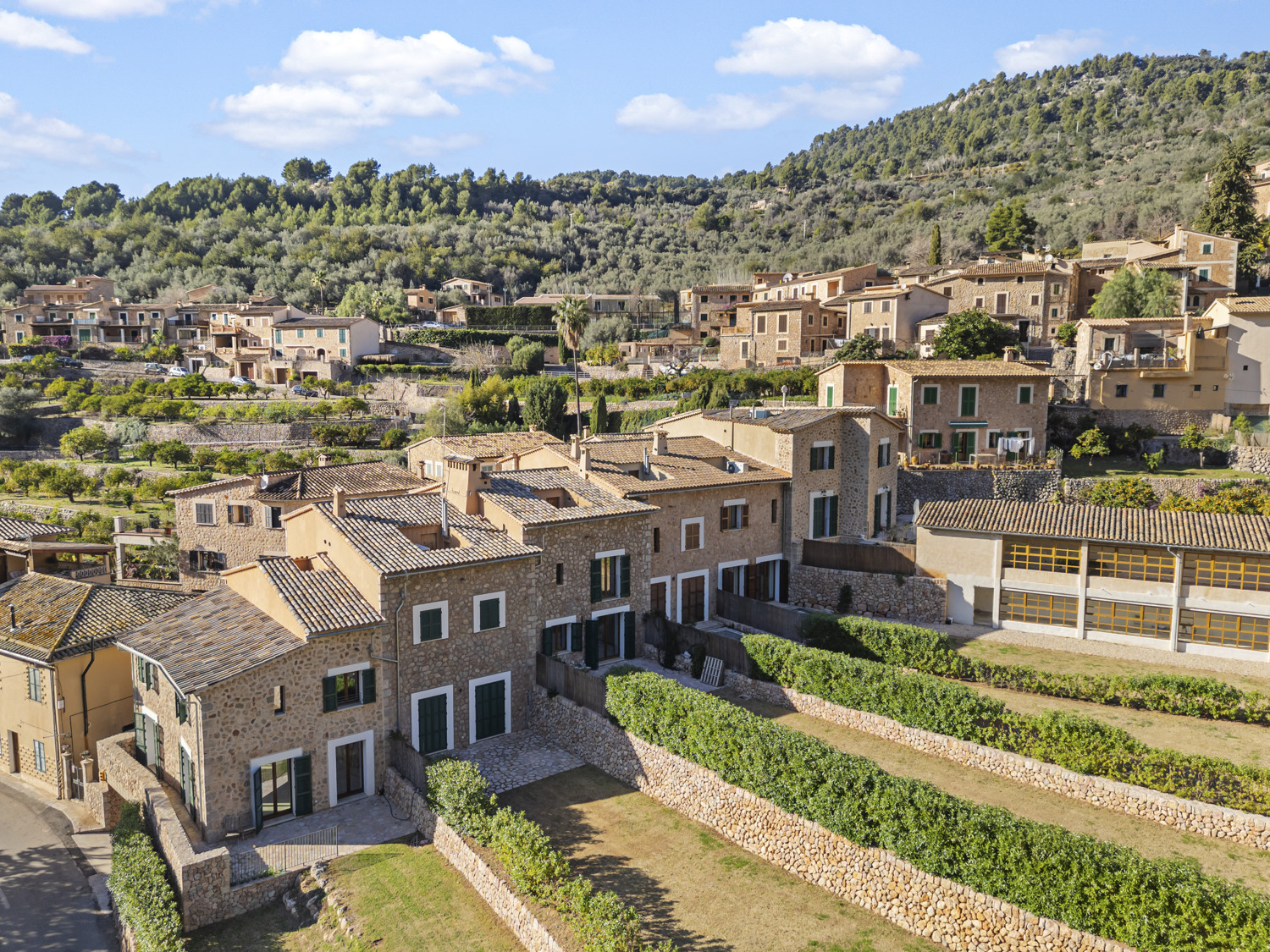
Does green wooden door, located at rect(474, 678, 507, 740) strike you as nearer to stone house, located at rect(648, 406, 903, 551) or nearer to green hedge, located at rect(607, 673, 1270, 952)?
green hedge, located at rect(607, 673, 1270, 952)

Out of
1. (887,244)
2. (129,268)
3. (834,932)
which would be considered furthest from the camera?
(129,268)

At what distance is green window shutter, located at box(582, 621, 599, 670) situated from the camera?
26.5 meters

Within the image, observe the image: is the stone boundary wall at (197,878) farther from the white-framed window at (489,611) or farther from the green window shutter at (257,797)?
the white-framed window at (489,611)

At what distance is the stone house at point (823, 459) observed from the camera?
1359 inches

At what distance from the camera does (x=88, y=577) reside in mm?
29359

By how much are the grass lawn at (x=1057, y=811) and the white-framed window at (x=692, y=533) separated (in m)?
8.95

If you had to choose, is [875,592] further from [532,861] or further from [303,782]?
[303,782]

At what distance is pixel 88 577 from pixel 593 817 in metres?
21.0

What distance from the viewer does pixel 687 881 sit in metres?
17.0

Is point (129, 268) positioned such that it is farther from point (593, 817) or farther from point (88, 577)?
point (593, 817)

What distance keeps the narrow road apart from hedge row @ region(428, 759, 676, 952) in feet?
23.1

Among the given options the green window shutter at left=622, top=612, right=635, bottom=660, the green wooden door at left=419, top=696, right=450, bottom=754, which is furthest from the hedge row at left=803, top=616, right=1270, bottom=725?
the green wooden door at left=419, top=696, right=450, bottom=754

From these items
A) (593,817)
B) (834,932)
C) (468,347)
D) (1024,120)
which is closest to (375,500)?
(593,817)

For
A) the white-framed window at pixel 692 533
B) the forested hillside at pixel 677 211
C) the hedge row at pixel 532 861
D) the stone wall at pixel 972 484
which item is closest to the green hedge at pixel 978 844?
the hedge row at pixel 532 861
